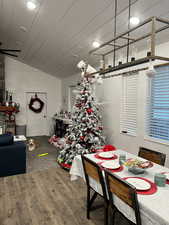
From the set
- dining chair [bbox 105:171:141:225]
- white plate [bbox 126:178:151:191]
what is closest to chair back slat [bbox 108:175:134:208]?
dining chair [bbox 105:171:141:225]

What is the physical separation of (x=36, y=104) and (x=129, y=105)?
→ 5144 mm

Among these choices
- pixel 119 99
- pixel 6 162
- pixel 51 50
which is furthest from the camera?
pixel 51 50

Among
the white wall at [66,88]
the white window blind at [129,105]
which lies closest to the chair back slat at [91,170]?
the white window blind at [129,105]

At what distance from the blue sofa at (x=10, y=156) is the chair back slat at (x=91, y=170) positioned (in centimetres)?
187

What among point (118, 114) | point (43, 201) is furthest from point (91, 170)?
point (118, 114)

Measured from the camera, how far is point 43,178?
351cm

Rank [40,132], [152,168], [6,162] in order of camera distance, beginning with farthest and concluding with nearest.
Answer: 1. [40,132]
2. [6,162]
3. [152,168]

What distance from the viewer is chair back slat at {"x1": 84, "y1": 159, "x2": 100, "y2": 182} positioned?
1.86m

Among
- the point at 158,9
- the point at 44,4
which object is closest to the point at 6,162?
Answer: the point at 44,4

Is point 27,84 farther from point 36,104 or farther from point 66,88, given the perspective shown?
point 66,88

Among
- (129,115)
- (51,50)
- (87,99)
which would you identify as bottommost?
(129,115)

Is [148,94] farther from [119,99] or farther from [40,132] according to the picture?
[40,132]

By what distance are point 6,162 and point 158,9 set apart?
3744mm

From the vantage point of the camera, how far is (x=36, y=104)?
25.7ft
